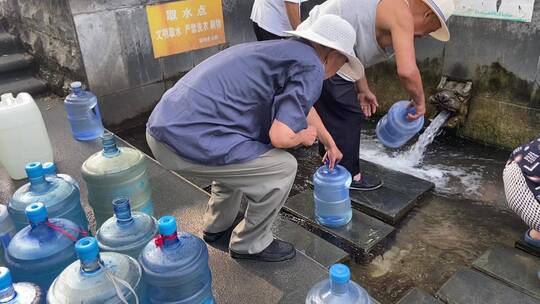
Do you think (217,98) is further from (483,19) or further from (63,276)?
(483,19)

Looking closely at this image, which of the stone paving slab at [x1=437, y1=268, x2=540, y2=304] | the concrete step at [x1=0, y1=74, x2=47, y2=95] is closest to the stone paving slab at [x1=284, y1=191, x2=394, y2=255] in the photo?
the stone paving slab at [x1=437, y1=268, x2=540, y2=304]

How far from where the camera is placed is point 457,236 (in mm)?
4211

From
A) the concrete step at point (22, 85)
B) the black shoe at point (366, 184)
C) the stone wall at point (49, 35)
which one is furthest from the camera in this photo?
the concrete step at point (22, 85)

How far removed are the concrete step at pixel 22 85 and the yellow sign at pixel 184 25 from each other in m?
1.84

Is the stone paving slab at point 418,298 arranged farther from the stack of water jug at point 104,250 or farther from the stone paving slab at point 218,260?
the stack of water jug at point 104,250

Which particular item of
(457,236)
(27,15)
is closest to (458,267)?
(457,236)

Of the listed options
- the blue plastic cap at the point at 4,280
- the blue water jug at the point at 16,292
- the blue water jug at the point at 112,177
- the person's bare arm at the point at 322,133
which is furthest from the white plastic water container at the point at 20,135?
the person's bare arm at the point at 322,133

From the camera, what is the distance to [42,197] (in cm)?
279

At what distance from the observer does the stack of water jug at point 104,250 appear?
1911mm

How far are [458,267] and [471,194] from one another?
5.09 ft

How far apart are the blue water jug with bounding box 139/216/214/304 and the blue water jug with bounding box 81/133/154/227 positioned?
1127 mm

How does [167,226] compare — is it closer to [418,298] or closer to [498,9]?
[418,298]

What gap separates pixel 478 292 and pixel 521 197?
867 millimetres

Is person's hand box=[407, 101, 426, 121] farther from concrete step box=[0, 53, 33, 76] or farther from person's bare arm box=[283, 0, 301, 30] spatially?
concrete step box=[0, 53, 33, 76]
